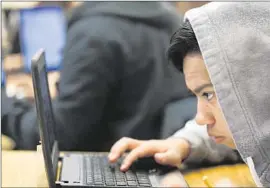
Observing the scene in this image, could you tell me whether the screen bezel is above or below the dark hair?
below

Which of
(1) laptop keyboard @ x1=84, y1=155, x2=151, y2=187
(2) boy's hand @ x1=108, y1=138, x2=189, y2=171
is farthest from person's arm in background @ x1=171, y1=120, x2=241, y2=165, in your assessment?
(1) laptop keyboard @ x1=84, y1=155, x2=151, y2=187

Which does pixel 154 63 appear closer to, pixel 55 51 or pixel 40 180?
pixel 40 180

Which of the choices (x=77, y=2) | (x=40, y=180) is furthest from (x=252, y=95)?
(x=77, y=2)

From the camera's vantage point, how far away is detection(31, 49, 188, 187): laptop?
897 mm

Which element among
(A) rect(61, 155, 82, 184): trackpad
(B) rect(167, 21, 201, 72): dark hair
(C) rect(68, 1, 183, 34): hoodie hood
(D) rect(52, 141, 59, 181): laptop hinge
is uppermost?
(C) rect(68, 1, 183, 34): hoodie hood

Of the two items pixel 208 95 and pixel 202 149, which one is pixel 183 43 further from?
pixel 202 149

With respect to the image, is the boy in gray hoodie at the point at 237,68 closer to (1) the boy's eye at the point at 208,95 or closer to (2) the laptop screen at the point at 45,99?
(1) the boy's eye at the point at 208,95

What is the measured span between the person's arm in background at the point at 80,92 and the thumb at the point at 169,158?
377 mm

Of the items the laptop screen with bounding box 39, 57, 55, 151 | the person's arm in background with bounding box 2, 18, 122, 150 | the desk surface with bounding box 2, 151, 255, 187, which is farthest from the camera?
the person's arm in background with bounding box 2, 18, 122, 150

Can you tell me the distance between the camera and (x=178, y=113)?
54.2 inches

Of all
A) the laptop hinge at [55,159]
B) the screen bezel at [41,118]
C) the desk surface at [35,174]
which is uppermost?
the screen bezel at [41,118]

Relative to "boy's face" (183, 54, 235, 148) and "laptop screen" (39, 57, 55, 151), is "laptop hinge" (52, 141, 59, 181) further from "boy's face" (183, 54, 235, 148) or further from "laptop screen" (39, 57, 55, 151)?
"boy's face" (183, 54, 235, 148)

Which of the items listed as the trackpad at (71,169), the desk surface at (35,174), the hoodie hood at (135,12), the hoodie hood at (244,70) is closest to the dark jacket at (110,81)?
the hoodie hood at (135,12)

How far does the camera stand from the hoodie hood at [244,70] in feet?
2.72
